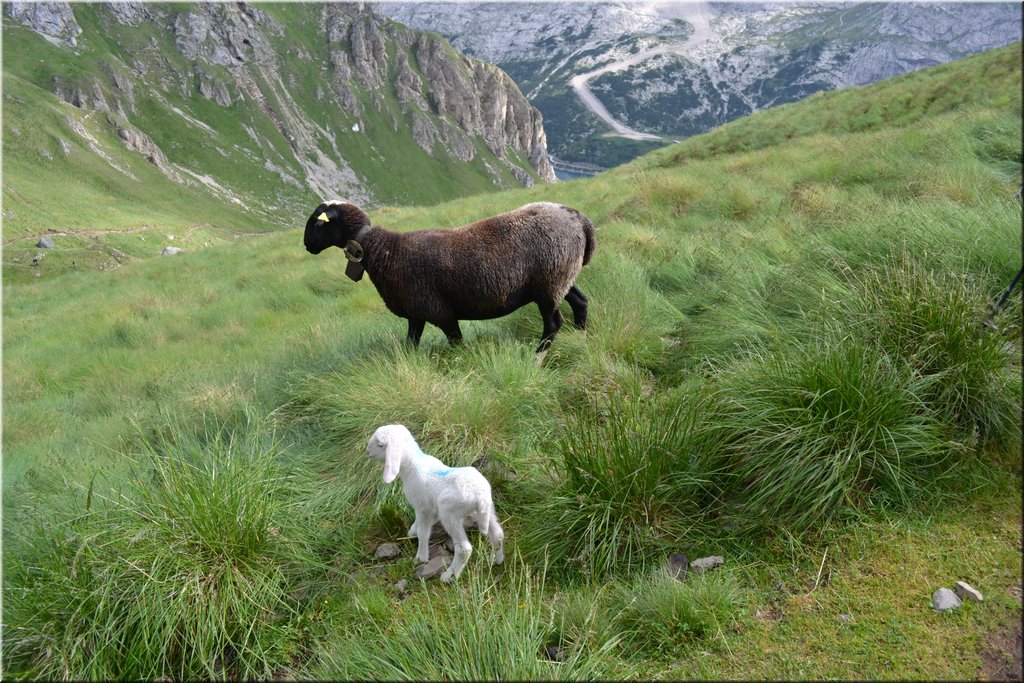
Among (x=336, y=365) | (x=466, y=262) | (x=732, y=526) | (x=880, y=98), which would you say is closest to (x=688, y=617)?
(x=732, y=526)

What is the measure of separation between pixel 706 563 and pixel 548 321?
3.32m

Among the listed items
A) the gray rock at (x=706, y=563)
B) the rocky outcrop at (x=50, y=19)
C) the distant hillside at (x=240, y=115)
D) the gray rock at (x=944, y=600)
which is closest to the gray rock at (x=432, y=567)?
the gray rock at (x=706, y=563)

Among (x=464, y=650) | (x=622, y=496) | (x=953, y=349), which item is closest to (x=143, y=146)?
(x=622, y=496)

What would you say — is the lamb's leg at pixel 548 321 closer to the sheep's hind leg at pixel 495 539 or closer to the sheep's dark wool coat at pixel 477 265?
the sheep's dark wool coat at pixel 477 265

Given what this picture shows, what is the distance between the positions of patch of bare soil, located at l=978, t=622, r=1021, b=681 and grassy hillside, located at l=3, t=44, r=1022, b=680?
1 cm

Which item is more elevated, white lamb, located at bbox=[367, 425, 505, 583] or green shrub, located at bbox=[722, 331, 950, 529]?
green shrub, located at bbox=[722, 331, 950, 529]

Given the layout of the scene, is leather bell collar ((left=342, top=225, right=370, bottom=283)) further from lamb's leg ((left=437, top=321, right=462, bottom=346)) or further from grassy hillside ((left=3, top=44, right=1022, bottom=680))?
lamb's leg ((left=437, top=321, right=462, bottom=346))

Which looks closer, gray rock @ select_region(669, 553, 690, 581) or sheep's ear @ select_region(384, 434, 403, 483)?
gray rock @ select_region(669, 553, 690, 581)

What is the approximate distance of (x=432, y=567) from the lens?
3.07 meters

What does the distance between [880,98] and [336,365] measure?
70.5 ft

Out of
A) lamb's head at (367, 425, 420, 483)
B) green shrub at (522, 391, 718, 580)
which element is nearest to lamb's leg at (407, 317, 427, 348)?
lamb's head at (367, 425, 420, 483)

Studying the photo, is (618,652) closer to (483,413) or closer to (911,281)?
(483,413)

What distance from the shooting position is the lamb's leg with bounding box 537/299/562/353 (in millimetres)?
5508

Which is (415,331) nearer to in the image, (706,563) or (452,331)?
(452,331)
